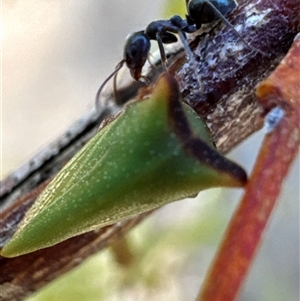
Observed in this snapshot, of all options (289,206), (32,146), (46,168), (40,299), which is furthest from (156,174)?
(32,146)

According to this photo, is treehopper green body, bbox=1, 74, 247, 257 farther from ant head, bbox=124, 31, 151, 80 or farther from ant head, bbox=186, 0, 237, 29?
ant head, bbox=124, 31, 151, 80

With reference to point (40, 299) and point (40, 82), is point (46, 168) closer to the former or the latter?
point (40, 299)

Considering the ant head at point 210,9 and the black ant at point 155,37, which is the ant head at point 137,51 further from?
the ant head at point 210,9

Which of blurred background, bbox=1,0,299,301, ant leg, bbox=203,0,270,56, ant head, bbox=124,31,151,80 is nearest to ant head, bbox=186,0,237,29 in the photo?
ant leg, bbox=203,0,270,56

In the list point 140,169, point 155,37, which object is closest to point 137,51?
point 155,37

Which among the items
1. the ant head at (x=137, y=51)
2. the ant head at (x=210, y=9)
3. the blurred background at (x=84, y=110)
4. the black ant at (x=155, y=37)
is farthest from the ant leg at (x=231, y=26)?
the blurred background at (x=84, y=110)

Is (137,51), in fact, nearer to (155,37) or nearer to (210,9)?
(155,37)
